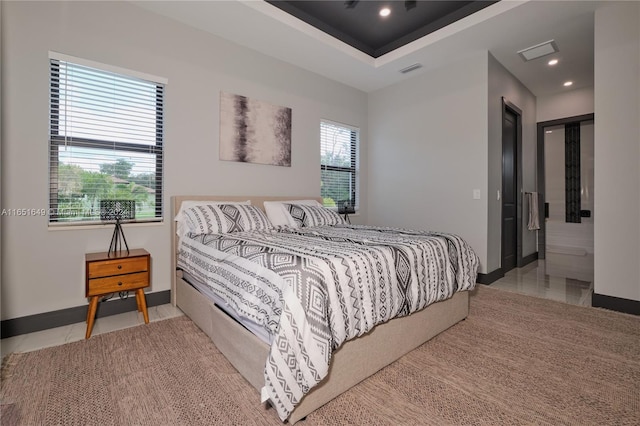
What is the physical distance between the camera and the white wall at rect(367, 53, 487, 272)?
3584 mm

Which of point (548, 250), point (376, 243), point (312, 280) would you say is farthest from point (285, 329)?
point (548, 250)

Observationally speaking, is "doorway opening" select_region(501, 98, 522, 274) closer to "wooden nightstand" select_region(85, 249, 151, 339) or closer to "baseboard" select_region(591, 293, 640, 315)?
"baseboard" select_region(591, 293, 640, 315)

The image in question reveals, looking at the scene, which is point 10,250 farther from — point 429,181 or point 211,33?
point 429,181

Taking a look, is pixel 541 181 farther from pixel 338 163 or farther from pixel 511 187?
pixel 338 163

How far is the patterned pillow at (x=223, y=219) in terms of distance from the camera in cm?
256

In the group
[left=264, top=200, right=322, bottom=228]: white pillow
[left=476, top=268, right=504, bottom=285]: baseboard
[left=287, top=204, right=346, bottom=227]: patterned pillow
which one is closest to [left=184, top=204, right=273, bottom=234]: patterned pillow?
[left=264, top=200, right=322, bottom=228]: white pillow

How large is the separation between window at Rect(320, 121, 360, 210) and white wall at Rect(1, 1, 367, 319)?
1.44 ft

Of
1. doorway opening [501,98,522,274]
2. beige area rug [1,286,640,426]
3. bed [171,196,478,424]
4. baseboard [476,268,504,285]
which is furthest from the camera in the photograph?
doorway opening [501,98,522,274]

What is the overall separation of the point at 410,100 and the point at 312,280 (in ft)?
12.3

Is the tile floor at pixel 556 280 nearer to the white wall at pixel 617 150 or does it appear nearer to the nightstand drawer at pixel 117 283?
the white wall at pixel 617 150

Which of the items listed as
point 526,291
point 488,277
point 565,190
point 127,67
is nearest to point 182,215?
point 127,67

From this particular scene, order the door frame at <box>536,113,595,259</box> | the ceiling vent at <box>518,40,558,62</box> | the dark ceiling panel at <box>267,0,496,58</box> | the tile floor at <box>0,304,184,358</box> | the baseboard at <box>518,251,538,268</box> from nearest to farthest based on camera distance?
1. the tile floor at <box>0,304,184,358</box>
2. the dark ceiling panel at <box>267,0,496,58</box>
3. the ceiling vent at <box>518,40,558,62</box>
4. the baseboard at <box>518,251,538,268</box>
5. the door frame at <box>536,113,595,259</box>

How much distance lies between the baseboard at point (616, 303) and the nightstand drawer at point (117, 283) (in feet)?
13.2

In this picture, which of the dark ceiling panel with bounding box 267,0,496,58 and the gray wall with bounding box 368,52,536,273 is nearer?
the dark ceiling panel with bounding box 267,0,496,58
